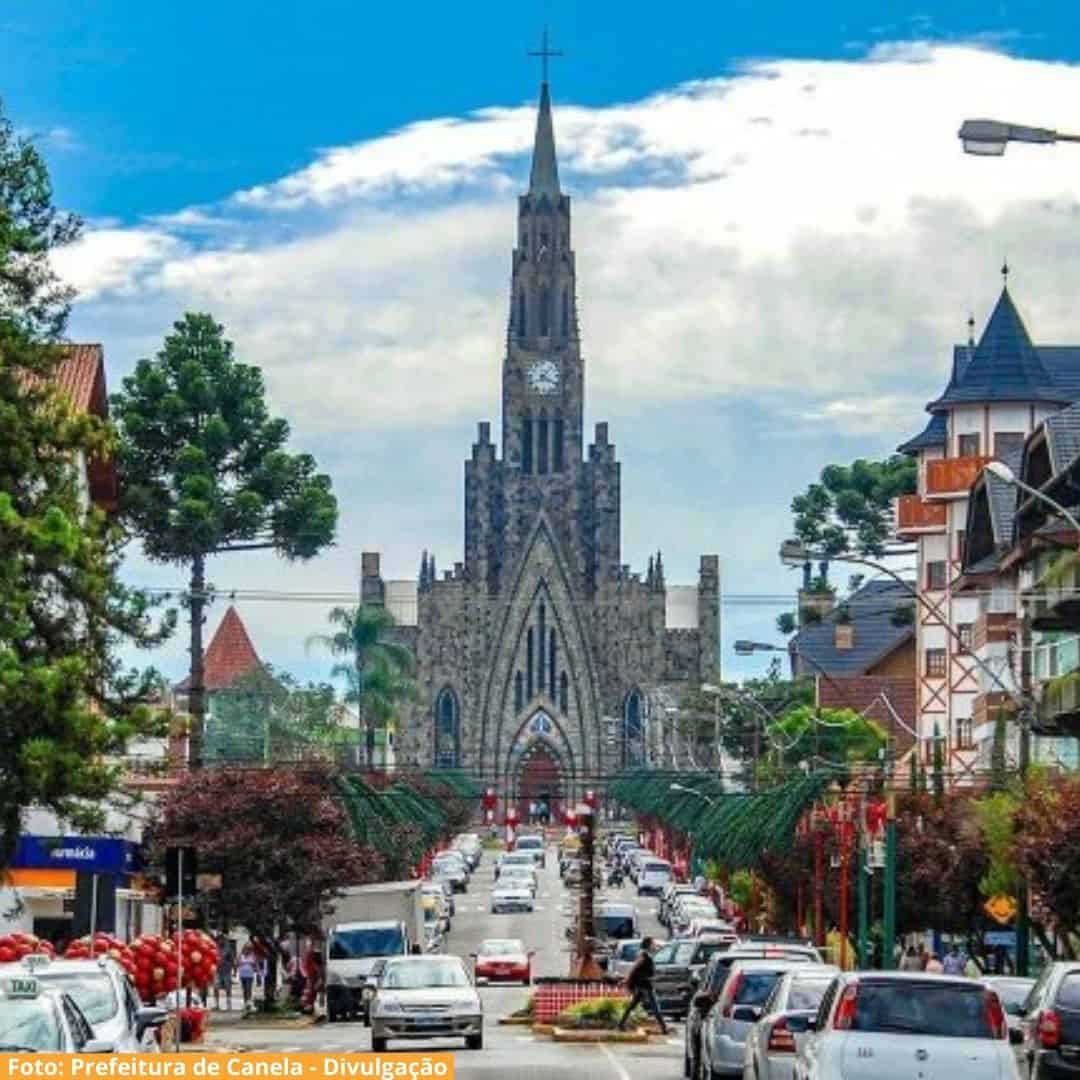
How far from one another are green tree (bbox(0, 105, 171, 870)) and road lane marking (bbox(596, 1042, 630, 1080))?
6764 mm

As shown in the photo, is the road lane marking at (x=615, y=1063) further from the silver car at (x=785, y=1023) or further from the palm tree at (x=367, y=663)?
the palm tree at (x=367, y=663)

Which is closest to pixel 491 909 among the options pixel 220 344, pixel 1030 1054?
pixel 220 344

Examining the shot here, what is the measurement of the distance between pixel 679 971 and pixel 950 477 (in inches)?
1708

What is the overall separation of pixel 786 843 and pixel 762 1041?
5455 centimetres

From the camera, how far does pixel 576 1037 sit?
1987 inches

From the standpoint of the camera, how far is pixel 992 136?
24219 millimetres

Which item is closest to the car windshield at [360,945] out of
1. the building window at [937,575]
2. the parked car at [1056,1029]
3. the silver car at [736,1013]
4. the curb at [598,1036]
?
the curb at [598,1036]

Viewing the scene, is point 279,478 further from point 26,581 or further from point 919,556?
point 26,581

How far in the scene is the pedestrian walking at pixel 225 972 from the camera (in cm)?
7625

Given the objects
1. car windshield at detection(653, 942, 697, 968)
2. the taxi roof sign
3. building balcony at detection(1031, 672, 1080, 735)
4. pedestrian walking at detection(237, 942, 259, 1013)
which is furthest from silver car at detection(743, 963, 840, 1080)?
pedestrian walking at detection(237, 942, 259, 1013)

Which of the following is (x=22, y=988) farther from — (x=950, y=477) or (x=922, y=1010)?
(x=950, y=477)

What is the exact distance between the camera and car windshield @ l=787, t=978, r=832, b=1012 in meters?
31.2

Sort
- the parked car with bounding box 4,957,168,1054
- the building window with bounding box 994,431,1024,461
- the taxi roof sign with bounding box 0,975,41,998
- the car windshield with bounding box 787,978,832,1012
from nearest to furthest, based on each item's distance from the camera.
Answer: the taxi roof sign with bounding box 0,975,41,998, the parked car with bounding box 4,957,168,1054, the car windshield with bounding box 787,978,832,1012, the building window with bounding box 994,431,1024,461

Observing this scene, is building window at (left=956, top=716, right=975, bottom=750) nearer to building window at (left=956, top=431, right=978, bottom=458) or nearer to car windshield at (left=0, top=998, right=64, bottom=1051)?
building window at (left=956, top=431, right=978, bottom=458)
